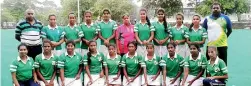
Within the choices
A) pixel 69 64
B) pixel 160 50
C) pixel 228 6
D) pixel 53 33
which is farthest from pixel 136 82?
pixel 228 6

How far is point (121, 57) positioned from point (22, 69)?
4.54 feet

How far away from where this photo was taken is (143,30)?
500 centimetres

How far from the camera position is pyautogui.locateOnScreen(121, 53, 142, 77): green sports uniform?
4.73 metres

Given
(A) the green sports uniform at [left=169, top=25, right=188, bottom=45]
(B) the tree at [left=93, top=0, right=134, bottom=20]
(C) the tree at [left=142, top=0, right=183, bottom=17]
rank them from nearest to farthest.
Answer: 1. (A) the green sports uniform at [left=169, top=25, right=188, bottom=45]
2. (C) the tree at [left=142, top=0, right=183, bottom=17]
3. (B) the tree at [left=93, top=0, right=134, bottom=20]

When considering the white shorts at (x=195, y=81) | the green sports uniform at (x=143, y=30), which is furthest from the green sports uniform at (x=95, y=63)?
the white shorts at (x=195, y=81)

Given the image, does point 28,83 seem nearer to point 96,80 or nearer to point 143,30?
point 96,80

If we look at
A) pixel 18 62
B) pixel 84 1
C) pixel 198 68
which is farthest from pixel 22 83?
pixel 84 1

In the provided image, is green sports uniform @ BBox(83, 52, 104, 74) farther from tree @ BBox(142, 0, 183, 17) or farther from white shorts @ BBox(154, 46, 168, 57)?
tree @ BBox(142, 0, 183, 17)

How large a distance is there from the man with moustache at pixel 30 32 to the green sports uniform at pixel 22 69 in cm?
48

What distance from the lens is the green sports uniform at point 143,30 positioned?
16.4 ft

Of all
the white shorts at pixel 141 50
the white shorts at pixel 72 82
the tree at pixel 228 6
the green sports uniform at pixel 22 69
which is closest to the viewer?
the green sports uniform at pixel 22 69

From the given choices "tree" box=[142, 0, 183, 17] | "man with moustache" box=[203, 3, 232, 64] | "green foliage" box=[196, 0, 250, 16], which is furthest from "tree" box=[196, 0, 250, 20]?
"man with moustache" box=[203, 3, 232, 64]

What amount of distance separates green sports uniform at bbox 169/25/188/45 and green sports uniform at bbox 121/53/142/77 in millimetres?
608

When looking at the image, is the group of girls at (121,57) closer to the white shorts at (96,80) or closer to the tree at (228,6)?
the white shorts at (96,80)
